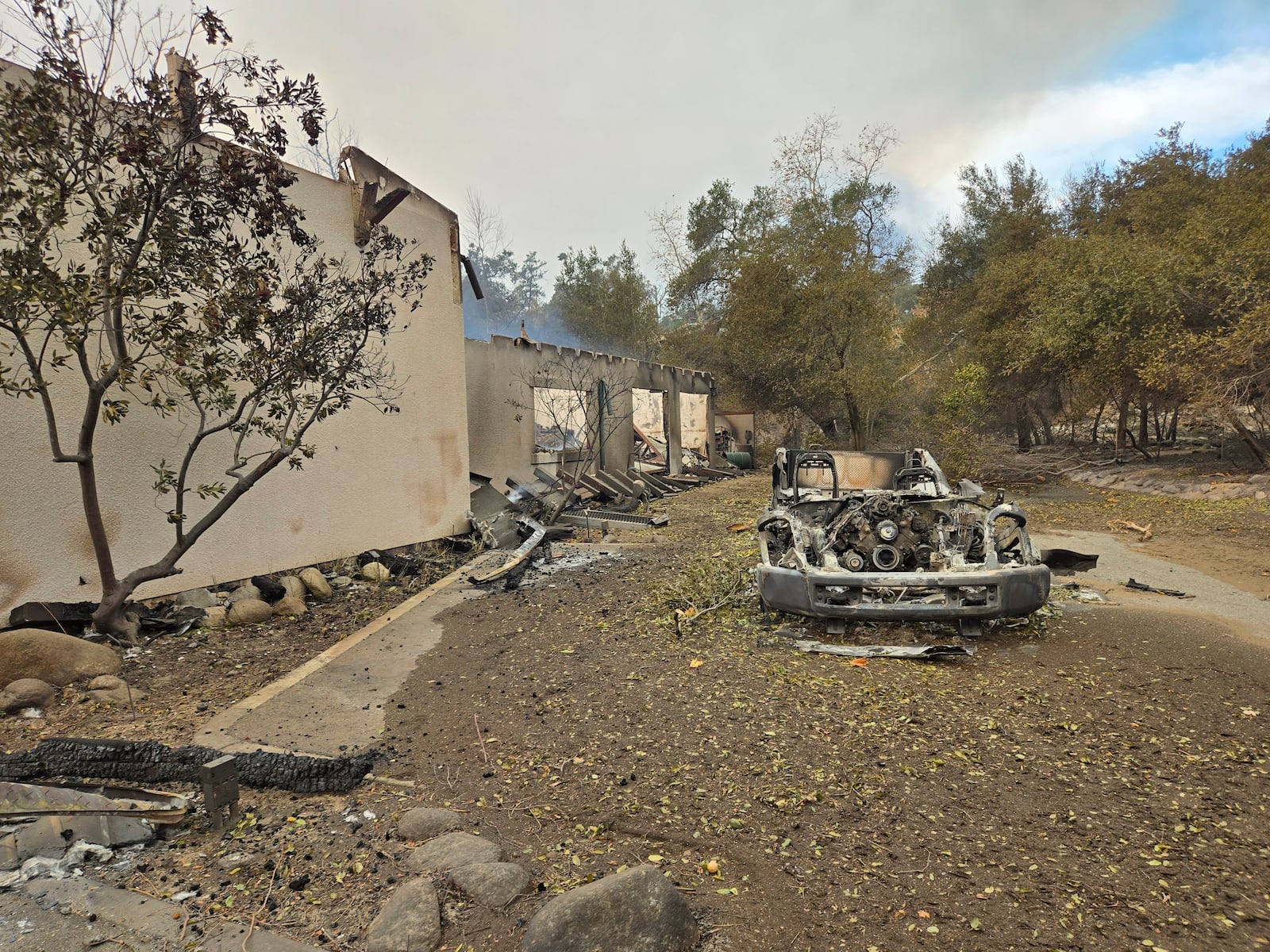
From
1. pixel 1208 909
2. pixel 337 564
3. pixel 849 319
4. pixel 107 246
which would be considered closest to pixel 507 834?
pixel 1208 909

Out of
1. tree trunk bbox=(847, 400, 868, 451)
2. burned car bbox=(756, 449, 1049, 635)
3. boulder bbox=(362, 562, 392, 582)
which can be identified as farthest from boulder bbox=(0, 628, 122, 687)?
tree trunk bbox=(847, 400, 868, 451)

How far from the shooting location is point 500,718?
4.24 metres

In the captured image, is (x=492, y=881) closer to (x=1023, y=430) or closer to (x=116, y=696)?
(x=116, y=696)

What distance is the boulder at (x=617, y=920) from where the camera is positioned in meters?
2.19

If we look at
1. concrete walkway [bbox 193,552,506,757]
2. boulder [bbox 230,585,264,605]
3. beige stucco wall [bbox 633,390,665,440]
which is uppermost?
beige stucco wall [bbox 633,390,665,440]

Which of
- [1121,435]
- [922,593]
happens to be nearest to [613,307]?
[1121,435]

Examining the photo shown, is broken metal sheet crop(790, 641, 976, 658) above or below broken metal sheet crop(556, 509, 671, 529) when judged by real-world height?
below

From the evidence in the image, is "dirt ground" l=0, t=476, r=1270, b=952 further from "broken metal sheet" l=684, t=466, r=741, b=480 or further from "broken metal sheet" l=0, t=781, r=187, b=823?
"broken metal sheet" l=684, t=466, r=741, b=480

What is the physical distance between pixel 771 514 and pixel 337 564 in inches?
214

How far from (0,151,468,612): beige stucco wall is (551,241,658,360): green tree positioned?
786 inches

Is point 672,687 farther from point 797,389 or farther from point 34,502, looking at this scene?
point 797,389

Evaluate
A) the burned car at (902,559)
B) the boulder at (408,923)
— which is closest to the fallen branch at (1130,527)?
the burned car at (902,559)

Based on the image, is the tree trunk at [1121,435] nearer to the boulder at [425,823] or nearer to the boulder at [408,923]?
the boulder at [425,823]

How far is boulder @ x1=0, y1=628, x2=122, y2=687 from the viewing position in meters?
4.51
